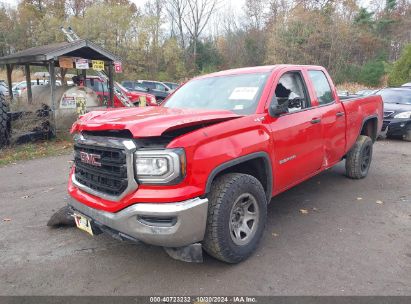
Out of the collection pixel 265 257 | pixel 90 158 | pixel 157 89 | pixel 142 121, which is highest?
pixel 157 89

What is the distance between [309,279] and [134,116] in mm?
2185

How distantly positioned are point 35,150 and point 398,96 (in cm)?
1067

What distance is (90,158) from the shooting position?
343 cm

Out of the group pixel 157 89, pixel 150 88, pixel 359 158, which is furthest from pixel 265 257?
pixel 157 89

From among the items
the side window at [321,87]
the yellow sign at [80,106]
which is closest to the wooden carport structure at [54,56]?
the yellow sign at [80,106]

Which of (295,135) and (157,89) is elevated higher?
(157,89)

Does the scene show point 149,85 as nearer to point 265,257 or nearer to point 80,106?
point 80,106

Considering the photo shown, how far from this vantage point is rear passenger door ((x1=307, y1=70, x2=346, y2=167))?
195 inches

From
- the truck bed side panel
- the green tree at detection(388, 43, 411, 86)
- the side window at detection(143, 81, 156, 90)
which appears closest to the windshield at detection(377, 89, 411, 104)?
the truck bed side panel

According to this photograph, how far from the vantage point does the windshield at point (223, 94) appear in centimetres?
407

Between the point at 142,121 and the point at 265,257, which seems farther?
the point at 265,257

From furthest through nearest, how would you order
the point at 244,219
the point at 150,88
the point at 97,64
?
the point at 150,88
the point at 97,64
the point at 244,219

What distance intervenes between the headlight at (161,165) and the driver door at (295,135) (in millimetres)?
1326

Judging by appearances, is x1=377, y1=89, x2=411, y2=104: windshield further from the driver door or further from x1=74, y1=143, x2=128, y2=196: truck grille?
x1=74, y1=143, x2=128, y2=196: truck grille
